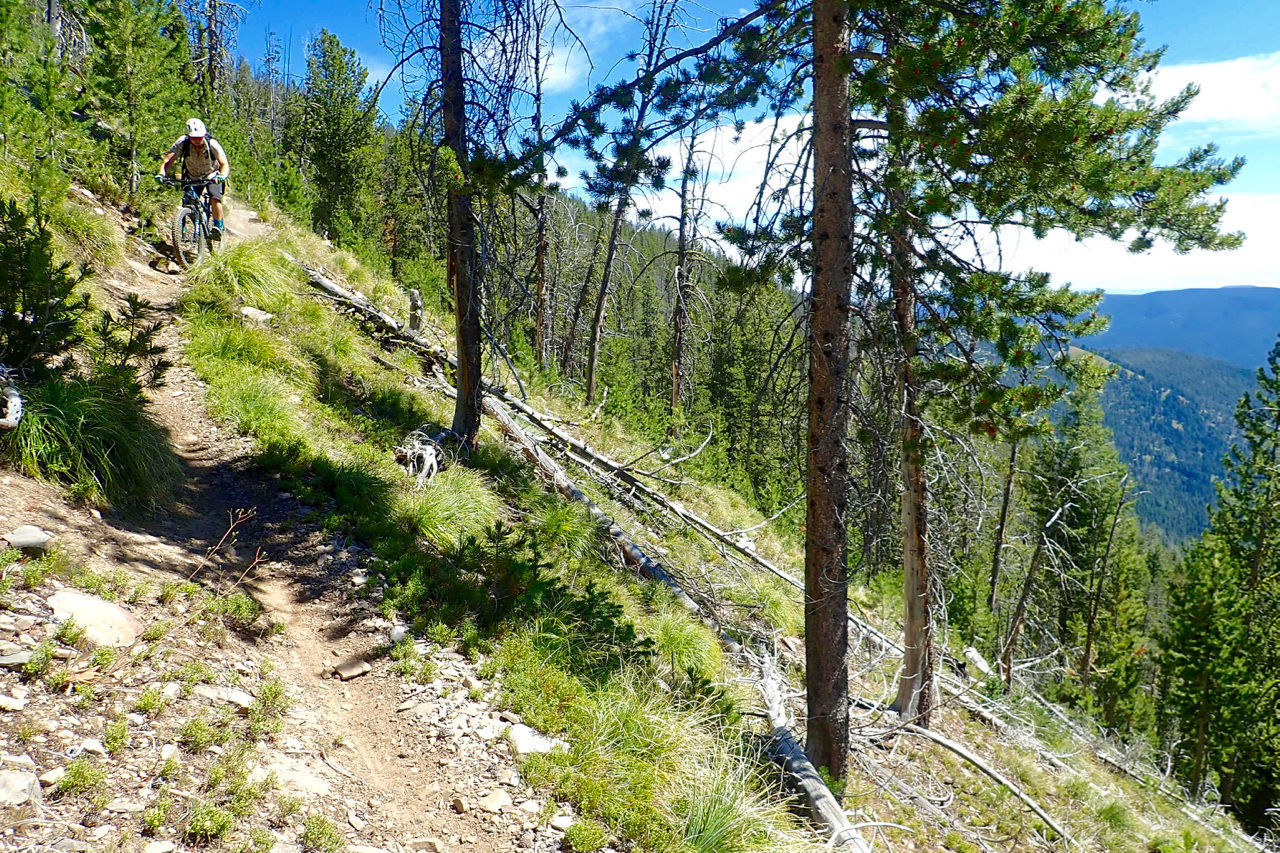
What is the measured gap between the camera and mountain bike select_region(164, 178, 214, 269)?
28.7 ft

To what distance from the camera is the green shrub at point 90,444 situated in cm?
405

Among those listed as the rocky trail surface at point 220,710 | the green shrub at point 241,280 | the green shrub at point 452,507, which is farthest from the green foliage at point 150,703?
the green shrub at point 241,280

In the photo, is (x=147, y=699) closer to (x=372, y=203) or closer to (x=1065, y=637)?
(x=372, y=203)

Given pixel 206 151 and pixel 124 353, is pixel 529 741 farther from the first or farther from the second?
pixel 206 151

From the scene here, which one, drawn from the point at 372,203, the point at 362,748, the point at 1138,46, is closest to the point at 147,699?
the point at 362,748

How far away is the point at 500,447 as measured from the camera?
8.43m

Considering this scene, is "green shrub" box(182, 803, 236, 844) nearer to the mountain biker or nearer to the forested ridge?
the forested ridge

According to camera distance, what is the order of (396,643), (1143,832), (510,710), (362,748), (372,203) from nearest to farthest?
(362,748)
(510,710)
(396,643)
(1143,832)
(372,203)

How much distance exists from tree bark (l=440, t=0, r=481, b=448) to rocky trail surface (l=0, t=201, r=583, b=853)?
283 centimetres

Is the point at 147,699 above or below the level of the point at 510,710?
above

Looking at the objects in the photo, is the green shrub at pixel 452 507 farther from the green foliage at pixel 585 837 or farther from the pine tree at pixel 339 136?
the pine tree at pixel 339 136

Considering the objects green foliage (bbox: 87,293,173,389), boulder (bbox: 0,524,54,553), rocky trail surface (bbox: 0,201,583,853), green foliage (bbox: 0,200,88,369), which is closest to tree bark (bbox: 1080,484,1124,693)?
rocky trail surface (bbox: 0,201,583,853)

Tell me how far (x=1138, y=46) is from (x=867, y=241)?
2.50 m

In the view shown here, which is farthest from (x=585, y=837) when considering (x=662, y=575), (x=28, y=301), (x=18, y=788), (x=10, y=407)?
(x=28, y=301)
